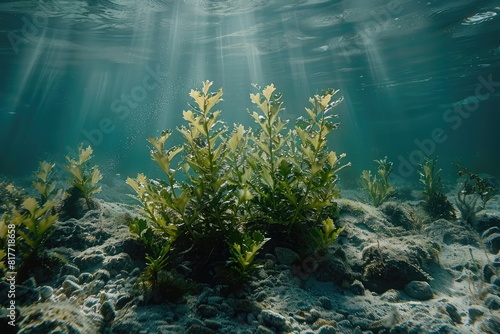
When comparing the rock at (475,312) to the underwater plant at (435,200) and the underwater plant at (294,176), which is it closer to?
the underwater plant at (294,176)

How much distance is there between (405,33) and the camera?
1706 centimetres

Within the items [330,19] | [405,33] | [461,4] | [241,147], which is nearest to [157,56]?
[330,19]

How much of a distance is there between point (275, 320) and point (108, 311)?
1.57 meters

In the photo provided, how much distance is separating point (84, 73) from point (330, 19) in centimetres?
2589

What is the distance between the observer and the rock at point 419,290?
3363 millimetres

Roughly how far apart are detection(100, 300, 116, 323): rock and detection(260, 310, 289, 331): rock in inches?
55.9

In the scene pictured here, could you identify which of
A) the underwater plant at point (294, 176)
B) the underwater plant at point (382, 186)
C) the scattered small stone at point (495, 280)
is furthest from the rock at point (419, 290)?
the underwater plant at point (382, 186)

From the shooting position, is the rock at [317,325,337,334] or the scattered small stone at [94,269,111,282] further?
the scattered small stone at [94,269,111,282]

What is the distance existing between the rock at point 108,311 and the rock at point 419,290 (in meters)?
3.41

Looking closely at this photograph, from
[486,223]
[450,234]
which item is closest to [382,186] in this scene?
[486,223]

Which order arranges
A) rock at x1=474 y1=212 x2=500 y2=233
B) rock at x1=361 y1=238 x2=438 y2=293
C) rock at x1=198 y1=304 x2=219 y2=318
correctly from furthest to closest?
1. rock at x1=474 y1=212 x2=500 y2=233
2. rock at x1=361 y1=238 x2=438 y2=293
3. rock at x1=198 y1=304 x2=219 y2=318

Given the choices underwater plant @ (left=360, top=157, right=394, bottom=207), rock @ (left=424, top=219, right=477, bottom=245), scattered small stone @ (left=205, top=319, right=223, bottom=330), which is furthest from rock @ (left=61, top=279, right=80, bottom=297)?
underwater plant @ (left=360, top=157, right=394, bottom=207)

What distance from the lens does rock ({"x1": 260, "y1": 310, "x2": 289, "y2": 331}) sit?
102 inches

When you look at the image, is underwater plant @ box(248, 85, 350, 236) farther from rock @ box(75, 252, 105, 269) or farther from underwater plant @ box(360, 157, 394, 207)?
underwater plant @ box(360, 157, 394, 207)
